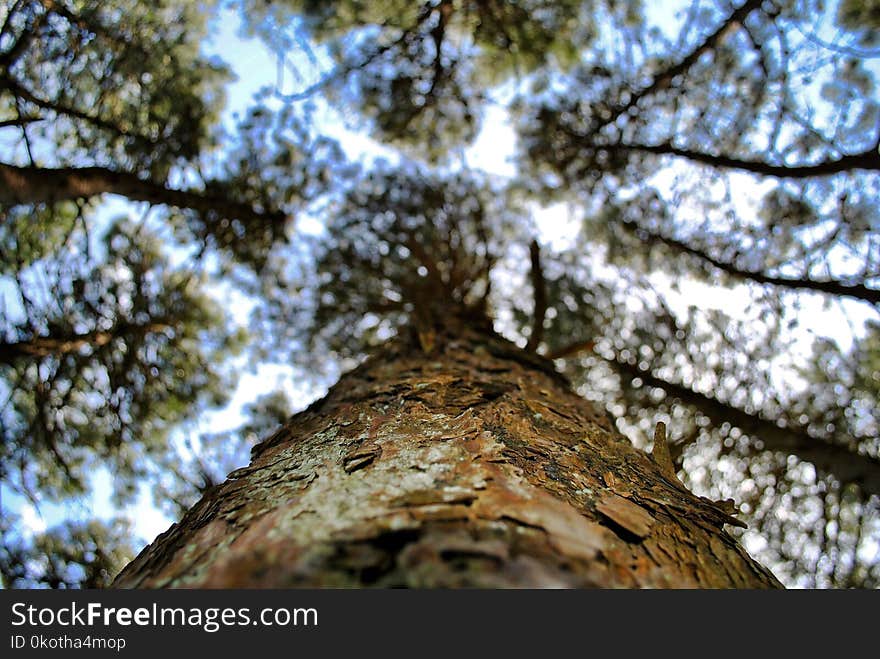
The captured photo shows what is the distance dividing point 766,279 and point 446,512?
14.0 feet

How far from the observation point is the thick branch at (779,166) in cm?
323

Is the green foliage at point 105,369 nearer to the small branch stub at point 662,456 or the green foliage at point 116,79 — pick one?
the green foliage at point 116,79

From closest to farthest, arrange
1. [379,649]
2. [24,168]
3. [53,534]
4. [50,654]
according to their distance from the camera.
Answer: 1. [379,649]
2. [50,654]
3. [24,168]
4. [53,534]

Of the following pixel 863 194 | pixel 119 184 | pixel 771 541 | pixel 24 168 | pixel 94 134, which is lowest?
pixel 771 541

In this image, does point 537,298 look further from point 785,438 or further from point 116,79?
point 116,79

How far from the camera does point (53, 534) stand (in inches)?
170

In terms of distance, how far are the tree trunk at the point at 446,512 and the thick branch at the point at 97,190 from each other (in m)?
2.56

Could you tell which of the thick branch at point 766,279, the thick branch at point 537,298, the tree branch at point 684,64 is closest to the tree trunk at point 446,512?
the thick branch at point 537,298

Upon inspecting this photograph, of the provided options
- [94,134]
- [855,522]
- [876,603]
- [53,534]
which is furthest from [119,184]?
[855,522]

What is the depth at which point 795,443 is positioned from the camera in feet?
12.7

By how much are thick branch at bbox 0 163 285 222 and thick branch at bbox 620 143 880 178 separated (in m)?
3.68

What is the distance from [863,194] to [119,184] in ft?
18.2

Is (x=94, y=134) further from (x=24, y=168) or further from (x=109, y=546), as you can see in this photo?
(x=109, y=546)

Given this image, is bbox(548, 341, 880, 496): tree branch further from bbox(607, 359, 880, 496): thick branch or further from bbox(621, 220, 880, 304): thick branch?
bbox(621, 220, 880, 304): thick branch
